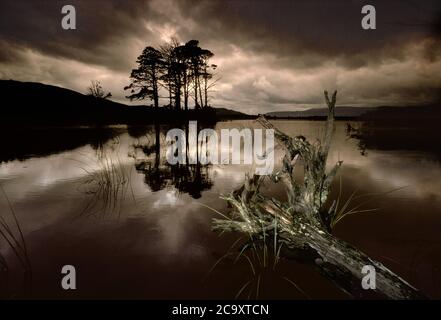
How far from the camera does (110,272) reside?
10.1ft

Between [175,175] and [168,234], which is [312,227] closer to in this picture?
[168,234]

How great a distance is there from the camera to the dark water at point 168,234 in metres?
2.83

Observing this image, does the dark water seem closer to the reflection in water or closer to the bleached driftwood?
the reflection in water

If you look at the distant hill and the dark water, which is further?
the distant hill

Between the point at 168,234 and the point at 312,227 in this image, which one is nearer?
the point at 312,227

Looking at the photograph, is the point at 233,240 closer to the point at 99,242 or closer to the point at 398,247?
the point at 99,242

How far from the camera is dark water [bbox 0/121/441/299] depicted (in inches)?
111

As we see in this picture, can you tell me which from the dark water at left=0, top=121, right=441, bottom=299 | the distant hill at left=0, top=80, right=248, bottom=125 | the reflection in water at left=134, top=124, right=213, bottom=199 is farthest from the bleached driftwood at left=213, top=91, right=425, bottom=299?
the distant hill at left=0, top=80, right=248, bottom=125

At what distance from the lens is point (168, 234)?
160 inches

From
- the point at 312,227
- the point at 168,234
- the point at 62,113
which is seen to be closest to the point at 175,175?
the point at 168,234

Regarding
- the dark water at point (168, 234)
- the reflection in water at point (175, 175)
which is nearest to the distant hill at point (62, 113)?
the reflection in water at point (175, 175)
